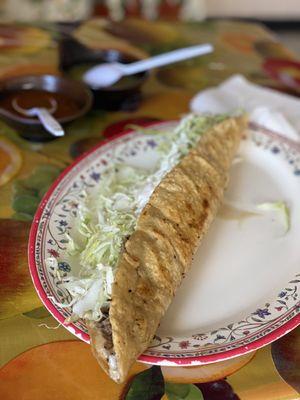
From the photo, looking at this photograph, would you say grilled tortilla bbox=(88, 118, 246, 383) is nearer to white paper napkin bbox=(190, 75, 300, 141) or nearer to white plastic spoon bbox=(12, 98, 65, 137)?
white paper napkin bbox=(190, 75, 300, 141)

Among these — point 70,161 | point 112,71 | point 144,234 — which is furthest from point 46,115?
point 144,234

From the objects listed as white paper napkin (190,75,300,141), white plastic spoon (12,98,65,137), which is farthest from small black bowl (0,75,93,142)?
white paper napkin (190,75,300,141)

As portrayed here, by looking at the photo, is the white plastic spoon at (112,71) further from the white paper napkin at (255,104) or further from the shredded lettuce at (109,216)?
the shredded lettuce at (109,216)

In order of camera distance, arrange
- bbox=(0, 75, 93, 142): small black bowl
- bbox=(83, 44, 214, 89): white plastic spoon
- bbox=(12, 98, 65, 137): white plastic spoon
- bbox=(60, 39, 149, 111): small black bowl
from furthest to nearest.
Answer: bbox=(83, 44, 214, 89): white plastic spoon < bbox=(60, 39, 149, 111): small black bowl < bbox=(0, 75, 93, 142): small black bowl < bbox=(12, 98, 65, 137): white plastic spoon

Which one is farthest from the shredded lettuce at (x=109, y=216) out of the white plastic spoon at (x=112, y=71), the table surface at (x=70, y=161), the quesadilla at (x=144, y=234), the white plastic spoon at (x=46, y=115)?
the white plastic spoon at (x=112, y=71)

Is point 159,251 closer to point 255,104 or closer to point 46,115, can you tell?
point 46,115
